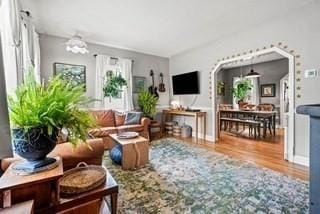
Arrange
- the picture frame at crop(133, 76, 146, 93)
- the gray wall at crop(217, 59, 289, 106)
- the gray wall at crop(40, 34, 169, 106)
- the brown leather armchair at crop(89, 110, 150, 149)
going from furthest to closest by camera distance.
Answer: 1. the gray wall at crop(217, 59, 289, 106)
2. the picture frame at crop(133, 76, 146, 93)
3. the gray wall at crop(40, 34, 169, 106)
4. the brown leather armchair at crop(89, 110, 150, 149)

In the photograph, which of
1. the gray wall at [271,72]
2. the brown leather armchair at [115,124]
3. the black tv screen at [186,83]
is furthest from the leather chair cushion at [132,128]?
the gray wall at [271,72]

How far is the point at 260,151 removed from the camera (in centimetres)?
410

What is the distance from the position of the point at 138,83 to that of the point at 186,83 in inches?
59.0

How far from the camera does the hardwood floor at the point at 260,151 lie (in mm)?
3052

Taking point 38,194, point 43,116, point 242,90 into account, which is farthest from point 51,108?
point 242,90

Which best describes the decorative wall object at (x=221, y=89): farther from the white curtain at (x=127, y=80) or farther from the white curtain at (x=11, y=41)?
the white curtain at (x=11, y=41)

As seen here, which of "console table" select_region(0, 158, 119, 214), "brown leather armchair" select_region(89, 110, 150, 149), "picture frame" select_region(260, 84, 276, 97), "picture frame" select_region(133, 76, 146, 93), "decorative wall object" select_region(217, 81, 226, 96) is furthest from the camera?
"decorative wall object" select_region(217, 81, 226, 96)

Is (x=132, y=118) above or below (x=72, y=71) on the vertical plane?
below

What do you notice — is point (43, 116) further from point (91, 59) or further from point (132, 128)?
point (91, 59)

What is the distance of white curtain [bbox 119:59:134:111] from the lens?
5.67 metres

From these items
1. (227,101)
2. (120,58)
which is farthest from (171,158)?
(227,101)

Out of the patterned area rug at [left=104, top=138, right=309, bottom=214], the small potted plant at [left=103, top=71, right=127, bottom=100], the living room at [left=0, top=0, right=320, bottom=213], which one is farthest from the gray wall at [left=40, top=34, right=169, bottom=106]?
the patterned area rug at [left=104, top=138, right=309, bottom=214]

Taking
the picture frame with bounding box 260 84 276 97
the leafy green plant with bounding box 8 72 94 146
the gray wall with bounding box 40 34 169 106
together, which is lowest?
the leafy green plant with bounding box 8 72 94 146

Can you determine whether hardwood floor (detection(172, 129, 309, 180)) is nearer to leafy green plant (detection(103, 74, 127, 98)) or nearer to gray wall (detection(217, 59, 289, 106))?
leafy green plant (detection(103, 74, 127, 98))
